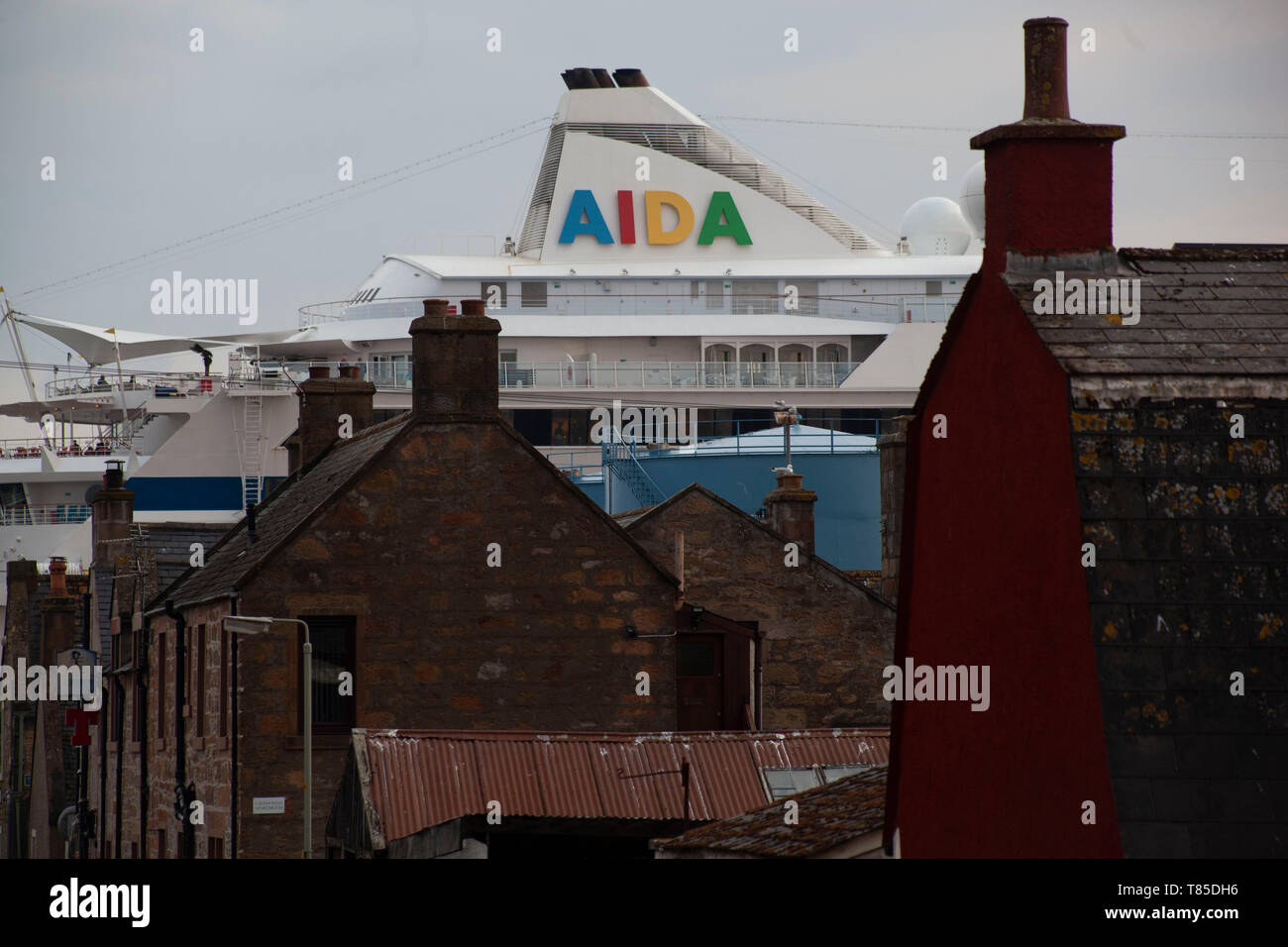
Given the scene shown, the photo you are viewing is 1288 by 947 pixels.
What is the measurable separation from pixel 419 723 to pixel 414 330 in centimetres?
376

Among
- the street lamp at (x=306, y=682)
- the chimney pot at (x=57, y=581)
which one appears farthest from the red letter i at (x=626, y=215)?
the street lamp at (x=306, y=682)

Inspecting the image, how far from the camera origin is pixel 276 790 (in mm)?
19500

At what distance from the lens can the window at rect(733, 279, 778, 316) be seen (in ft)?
250

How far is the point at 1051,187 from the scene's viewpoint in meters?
10.9

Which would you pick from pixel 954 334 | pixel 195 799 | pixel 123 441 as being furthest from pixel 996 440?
pixel 123 441

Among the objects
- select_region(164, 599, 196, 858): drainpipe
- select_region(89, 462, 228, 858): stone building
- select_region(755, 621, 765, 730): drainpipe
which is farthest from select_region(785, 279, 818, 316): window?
select_region(164, 599, 196, 858): drainpipe

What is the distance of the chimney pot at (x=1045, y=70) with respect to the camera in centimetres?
1105

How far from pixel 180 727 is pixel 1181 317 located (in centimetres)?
1431

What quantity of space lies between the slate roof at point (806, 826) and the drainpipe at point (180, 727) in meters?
9.10

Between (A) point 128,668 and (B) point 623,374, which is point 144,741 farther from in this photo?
(B) point 623,374

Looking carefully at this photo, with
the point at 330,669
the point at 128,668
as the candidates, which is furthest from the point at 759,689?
the point at 128,668

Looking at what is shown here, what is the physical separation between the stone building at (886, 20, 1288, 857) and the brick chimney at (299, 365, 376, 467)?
1435 cm

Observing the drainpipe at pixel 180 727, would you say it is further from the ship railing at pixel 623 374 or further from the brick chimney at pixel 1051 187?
the ship railing at pixel 623 374
